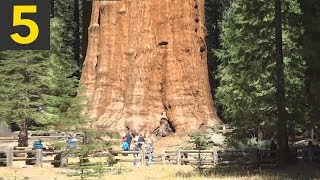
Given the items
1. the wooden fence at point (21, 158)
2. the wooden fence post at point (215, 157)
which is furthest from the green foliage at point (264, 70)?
the wooden fence at point (21, 158)

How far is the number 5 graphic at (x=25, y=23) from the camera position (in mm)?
6438

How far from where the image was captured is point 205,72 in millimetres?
35031

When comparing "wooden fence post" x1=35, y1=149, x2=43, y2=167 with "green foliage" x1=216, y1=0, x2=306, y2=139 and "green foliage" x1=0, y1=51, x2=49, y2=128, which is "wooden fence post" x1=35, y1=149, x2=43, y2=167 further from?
"green foliage" x1=216, y1=0, x2=306, y2=139

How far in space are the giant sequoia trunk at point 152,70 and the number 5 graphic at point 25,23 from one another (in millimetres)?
25457

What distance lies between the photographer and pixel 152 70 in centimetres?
3353

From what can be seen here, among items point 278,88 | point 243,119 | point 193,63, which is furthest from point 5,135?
point 278,88

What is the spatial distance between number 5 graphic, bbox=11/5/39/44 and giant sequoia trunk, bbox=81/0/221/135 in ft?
83.5

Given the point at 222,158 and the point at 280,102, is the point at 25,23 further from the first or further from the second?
the point at 222,158

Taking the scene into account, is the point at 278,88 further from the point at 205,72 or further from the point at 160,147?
the point at 205,72

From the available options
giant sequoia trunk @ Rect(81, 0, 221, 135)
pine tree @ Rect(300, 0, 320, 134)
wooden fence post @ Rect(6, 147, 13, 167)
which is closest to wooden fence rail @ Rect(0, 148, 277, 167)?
wooden fence post @ Rect(6, 147, 13, 167)

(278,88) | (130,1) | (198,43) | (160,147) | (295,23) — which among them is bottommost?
(160,147)

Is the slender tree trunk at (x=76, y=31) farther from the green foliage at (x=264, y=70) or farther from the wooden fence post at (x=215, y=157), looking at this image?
the wooden fence post at (x=215, y=157)

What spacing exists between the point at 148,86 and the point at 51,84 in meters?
9.30

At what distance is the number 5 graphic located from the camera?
6.44 m
